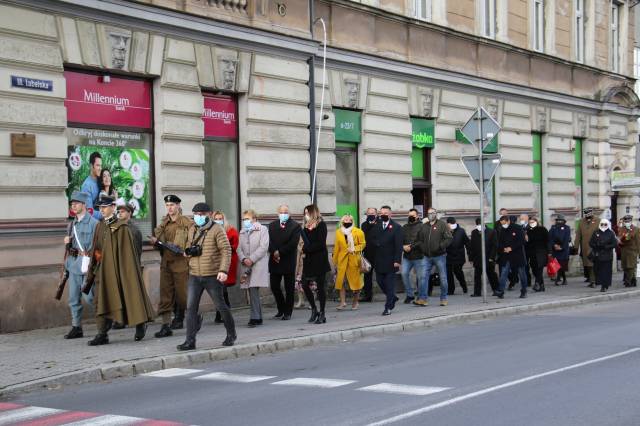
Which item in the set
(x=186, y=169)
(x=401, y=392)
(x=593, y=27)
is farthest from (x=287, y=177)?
(x=593, y=27)

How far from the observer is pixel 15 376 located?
9.95 metres

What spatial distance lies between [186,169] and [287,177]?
2677 millimetres

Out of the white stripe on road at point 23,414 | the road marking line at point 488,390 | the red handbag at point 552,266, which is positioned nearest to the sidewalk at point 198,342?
the white stripe on road at point 23,414

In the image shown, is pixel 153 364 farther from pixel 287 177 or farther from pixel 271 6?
pixel 271 6

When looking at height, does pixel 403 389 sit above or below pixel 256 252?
below

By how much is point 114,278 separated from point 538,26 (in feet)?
65.0

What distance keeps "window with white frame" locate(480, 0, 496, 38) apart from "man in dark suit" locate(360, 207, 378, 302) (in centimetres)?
928

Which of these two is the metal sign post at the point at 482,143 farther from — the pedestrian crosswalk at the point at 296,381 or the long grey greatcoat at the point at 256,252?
the pedestrian crosswalk at the point at 296,381

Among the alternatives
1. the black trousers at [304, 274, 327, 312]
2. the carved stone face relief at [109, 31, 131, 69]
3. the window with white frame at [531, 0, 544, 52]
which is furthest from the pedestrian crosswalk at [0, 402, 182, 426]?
the window with white frame at [531, 0, 544, 52]

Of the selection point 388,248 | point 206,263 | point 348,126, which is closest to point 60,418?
point 206,263

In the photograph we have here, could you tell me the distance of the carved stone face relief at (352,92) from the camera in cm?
2022

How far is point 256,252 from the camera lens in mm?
14727

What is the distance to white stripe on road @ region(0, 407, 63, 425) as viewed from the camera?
8086mm

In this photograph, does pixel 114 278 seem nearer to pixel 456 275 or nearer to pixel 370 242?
pixel 370 242
